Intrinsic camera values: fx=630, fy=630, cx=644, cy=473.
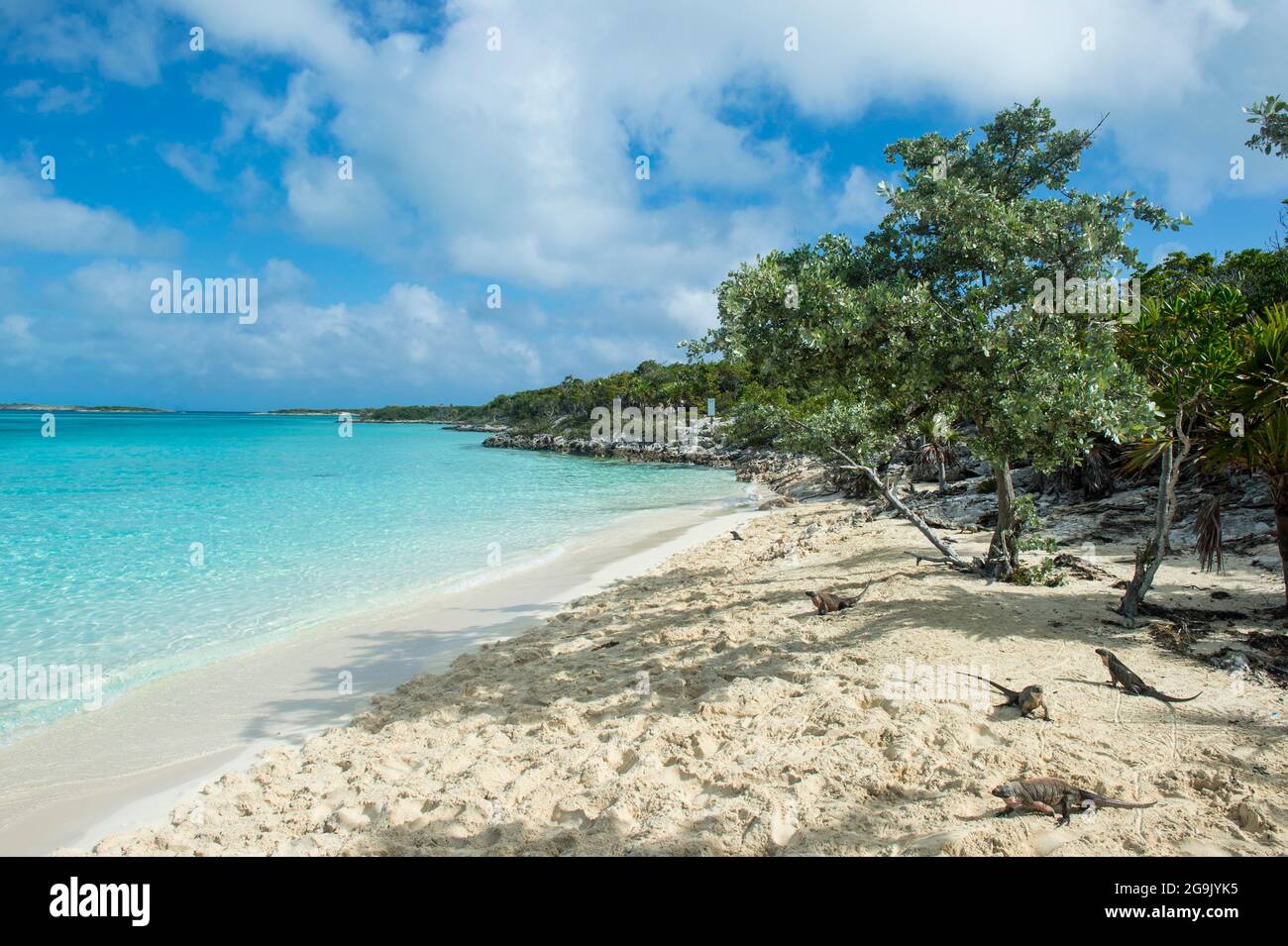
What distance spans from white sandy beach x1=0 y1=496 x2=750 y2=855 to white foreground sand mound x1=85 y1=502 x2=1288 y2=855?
0.67 metres

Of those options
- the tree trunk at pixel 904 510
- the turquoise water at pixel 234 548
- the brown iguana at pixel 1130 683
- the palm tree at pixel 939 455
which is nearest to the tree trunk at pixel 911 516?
the tree trunk at pixel 904 510

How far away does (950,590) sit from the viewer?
8711mm

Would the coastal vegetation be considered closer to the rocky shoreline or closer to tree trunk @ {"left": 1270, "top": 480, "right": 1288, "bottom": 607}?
tree trunk @ {"left": 1270, "top": 480, "right": 1288, "bottom": 607}

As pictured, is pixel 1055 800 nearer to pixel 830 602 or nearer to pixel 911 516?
pixel 830 602

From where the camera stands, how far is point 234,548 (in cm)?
1659

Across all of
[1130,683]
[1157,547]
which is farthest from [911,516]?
[1130,683]

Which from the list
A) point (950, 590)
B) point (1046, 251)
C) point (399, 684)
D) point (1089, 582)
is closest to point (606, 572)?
point (399, 684)

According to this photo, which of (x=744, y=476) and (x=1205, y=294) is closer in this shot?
(x=1205, y=294)

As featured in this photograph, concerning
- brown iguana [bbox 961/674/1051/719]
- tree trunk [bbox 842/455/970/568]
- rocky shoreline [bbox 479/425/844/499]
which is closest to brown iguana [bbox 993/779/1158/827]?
brown iguana [bbox 961/674/1051/719]

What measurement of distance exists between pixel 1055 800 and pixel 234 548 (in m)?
18.4

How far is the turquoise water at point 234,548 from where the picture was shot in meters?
10.0

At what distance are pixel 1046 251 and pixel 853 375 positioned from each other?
2317mm
